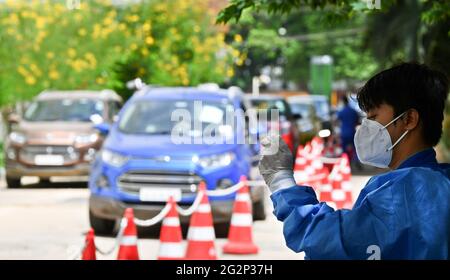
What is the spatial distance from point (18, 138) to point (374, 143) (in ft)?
57.3

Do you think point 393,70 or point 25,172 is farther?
point 25,172

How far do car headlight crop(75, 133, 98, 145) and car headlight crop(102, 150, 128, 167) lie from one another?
7.44 m

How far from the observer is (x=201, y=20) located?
1447 inches

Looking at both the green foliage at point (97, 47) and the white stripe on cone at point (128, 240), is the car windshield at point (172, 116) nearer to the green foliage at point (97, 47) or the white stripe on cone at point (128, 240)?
the white stripe on cone at point (128, 240)

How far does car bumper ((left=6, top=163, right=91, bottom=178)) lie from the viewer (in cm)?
2038

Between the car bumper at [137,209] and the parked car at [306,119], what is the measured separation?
1472 cm

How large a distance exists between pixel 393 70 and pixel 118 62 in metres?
29.2

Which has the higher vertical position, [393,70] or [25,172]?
[393,70]

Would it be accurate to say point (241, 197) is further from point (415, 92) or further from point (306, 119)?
point (306, 119)

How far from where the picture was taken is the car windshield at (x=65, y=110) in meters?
21.6

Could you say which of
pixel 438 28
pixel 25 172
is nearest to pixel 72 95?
pixel 25 172

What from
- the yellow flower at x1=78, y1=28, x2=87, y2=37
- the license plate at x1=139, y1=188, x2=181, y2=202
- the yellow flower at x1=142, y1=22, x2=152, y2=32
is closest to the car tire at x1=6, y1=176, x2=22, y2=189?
the license plate at x1=139, y1=188, x2=181, y2=202

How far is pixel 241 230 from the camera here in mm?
11734
